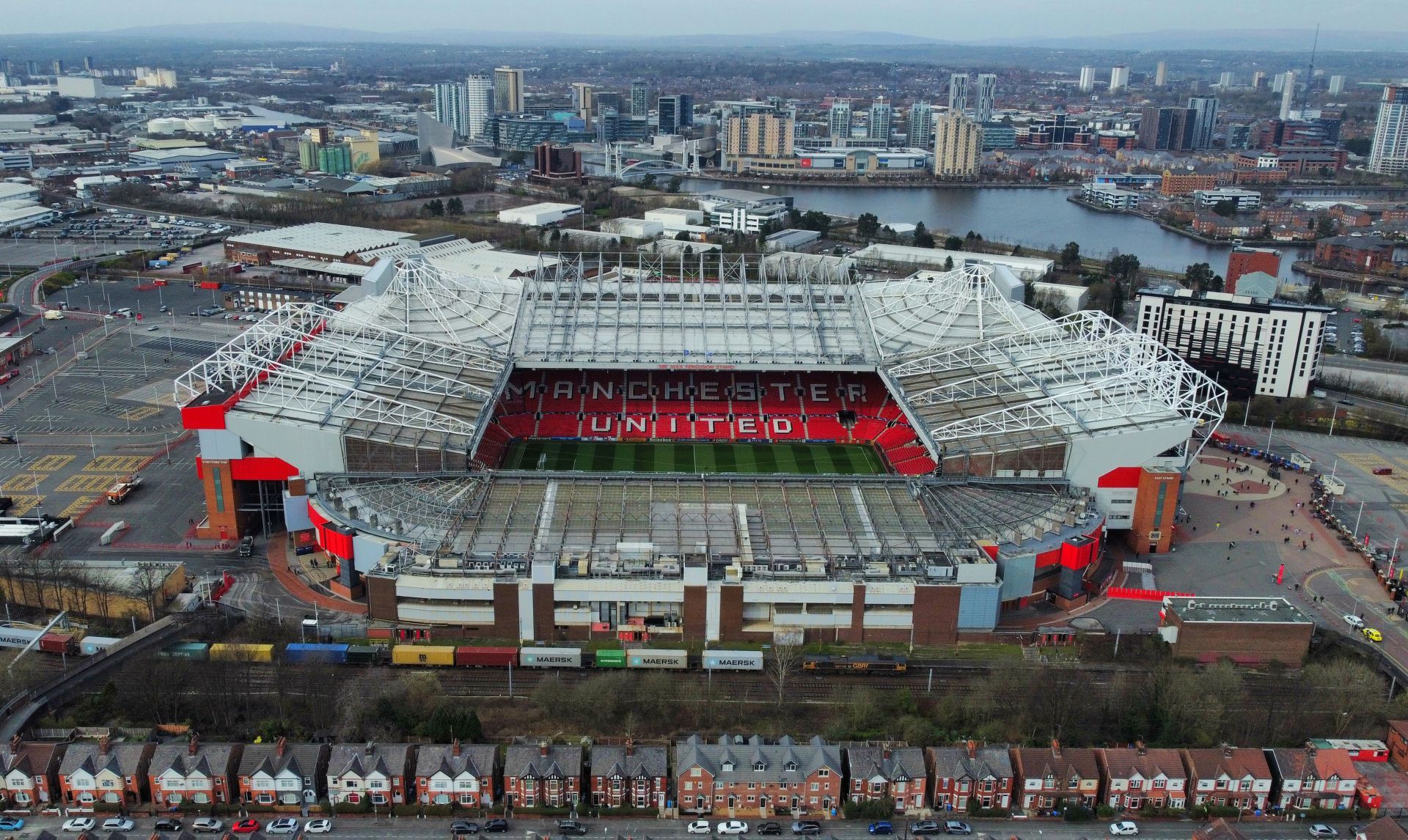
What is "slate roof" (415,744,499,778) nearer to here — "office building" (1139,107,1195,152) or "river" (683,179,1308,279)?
"river" (683,179,1308,279)

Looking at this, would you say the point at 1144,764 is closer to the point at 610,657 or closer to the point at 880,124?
the point at 610,657

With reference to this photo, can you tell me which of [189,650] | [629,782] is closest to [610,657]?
[629,782]

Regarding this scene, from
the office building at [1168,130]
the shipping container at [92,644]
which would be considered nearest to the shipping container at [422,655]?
the shipping container at [92,644]

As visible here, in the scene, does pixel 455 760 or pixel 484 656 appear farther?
pixel 484 656

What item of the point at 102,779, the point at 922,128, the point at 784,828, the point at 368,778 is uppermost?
the point at 922,128

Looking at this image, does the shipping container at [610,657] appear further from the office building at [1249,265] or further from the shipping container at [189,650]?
the office building at [1249,265]
